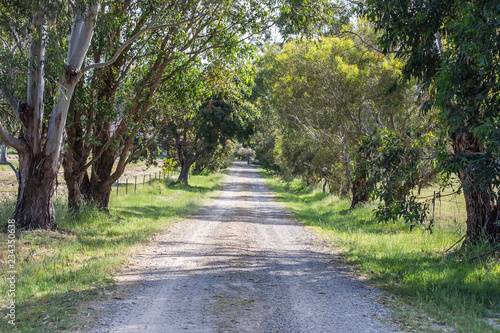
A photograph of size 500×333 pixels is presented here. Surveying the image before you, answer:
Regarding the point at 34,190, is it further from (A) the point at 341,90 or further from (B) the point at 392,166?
(A) the point at 341,90

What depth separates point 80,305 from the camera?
226 inches

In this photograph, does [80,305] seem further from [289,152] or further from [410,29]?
[289,152]

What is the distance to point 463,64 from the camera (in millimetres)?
6875

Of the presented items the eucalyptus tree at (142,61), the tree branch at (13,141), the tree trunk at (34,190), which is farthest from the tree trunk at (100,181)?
the tree branch at (13,141)

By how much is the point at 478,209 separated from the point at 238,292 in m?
6.08

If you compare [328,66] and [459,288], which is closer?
[459,288]

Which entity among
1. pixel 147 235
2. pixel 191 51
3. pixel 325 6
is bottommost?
pixel 147 235

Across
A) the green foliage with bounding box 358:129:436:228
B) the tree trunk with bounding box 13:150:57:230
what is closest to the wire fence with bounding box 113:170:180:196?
the tree trunk with bounding box 13:150:57:230

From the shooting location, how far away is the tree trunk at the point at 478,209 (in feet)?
29.7

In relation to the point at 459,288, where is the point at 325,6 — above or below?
above

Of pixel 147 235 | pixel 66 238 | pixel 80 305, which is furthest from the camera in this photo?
pixel 147 235

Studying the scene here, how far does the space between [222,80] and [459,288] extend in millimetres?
10435

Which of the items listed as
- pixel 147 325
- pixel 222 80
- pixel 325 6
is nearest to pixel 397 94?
pixel 325 6

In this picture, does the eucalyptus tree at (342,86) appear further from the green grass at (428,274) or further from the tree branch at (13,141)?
the tree branch at (13,141)
